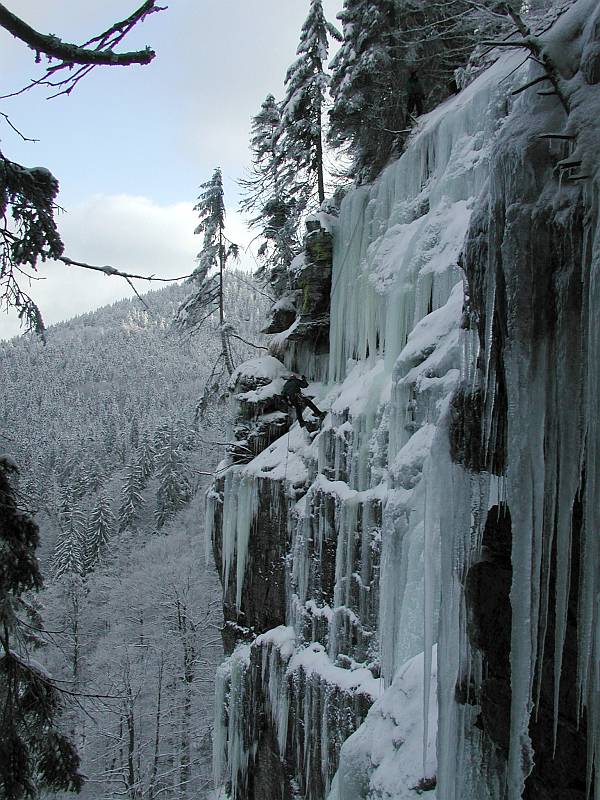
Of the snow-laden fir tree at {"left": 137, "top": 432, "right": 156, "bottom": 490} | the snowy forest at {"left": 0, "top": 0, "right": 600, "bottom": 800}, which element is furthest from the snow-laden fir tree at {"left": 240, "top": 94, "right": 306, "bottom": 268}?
the snow-laden fir tree at {"left": 137, "top": 432, "right": 156, "bottom": 490}

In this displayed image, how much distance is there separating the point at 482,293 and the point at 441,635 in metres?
2.10

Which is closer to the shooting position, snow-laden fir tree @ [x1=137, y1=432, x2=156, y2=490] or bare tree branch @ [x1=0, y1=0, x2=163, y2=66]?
bare tree branch @ [x1=0, y1=0, x2=163, y2=66]

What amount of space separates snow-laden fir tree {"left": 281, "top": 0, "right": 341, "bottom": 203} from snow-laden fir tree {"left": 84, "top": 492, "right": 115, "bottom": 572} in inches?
1211

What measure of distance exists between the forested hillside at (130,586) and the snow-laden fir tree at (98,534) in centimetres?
9

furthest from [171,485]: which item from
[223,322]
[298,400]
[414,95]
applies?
[414,95]

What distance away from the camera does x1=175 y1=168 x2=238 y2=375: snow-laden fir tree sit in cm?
1708

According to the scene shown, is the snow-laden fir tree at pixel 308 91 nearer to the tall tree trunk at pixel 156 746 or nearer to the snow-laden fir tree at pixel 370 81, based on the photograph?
the snow-laden fir tree at pixel 370 81

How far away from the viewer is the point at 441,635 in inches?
133

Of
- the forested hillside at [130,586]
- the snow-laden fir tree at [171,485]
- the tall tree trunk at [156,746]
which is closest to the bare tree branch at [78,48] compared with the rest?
the forested hillside at [130,586]

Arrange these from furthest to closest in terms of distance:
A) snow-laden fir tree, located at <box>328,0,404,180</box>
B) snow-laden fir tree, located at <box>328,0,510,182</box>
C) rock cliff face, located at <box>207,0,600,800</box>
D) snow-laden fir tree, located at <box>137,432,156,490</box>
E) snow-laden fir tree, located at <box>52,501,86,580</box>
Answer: snow-laden fir tree, located at <box>137,432,156,490</box> → snow-laden fir tree, located at <box>52,501,86,580</box> → snow-laden fir tree, located at <box>328,0,404,180</box> → snow-laden fir tree, located at <box>328,0,510,182</box> → rock cliff face, located at <box>207,0,600,800</box>

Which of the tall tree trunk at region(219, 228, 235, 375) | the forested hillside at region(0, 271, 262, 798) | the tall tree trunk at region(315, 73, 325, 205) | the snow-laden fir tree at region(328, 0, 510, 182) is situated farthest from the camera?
the forested hillside at region(0, 271, 262, 798)

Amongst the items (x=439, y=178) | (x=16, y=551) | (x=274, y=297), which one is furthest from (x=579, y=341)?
(x=274, y=297)

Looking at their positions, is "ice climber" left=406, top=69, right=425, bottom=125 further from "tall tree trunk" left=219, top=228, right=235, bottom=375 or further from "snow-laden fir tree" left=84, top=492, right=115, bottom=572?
"snow-laden fir tree" left=84, top=492, right=115, bottom=572

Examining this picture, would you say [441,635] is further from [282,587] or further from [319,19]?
[319,19]
